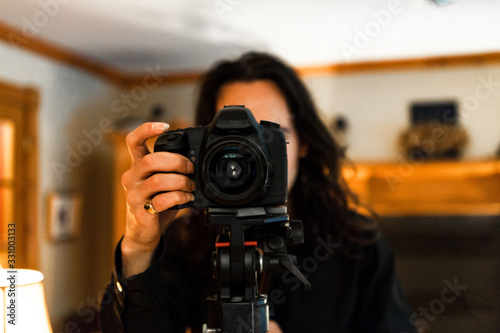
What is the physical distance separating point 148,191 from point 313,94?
2.24 metres

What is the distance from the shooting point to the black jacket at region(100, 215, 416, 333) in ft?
2.78

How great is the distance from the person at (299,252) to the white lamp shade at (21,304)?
0.12 metres

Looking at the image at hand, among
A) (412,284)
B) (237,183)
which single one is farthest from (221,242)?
(412,284)

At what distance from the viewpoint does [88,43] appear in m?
2.46

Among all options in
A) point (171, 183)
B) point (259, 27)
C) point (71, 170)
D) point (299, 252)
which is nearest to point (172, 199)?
point (171, 183)

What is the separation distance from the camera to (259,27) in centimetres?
217

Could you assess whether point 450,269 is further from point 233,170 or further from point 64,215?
point 233,170

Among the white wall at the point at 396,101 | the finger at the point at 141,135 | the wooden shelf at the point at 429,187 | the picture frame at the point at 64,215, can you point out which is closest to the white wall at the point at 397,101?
the white wall at the point at 396,101

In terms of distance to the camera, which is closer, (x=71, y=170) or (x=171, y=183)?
(x=171, y=183)

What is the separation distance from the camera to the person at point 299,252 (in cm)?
83

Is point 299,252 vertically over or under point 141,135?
under

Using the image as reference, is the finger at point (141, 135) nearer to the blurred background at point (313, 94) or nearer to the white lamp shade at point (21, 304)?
the white lamp shade at point (21, 304)

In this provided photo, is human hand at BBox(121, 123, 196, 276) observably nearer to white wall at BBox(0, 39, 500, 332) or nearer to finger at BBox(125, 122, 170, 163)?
finger at BBox(125, 122, 170, 163)

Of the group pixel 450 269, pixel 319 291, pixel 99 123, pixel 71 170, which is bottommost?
pixel 450 269
